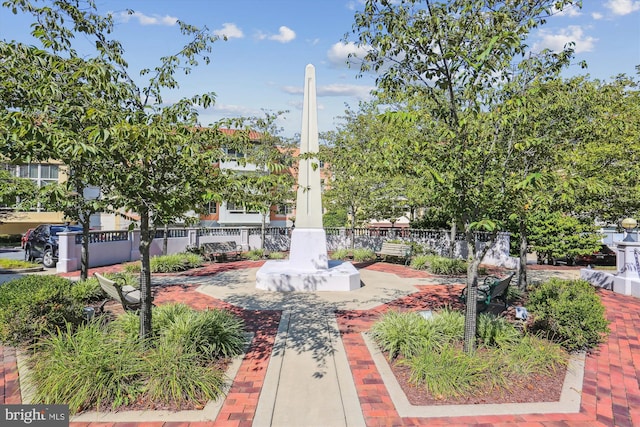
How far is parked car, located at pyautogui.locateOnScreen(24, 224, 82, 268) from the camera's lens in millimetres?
15734

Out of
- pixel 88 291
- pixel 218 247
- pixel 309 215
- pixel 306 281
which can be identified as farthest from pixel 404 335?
pixel 218 247

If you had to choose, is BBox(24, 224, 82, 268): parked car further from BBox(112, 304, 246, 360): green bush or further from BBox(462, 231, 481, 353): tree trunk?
BBox(462, 231, 481, 353): tree trunk

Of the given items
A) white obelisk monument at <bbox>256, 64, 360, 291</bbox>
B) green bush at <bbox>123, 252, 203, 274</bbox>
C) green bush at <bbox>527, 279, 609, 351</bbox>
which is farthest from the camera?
green bush at <bbox>123, 252, 203, 274</bbox>

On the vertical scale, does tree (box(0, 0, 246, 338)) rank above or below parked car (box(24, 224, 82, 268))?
above

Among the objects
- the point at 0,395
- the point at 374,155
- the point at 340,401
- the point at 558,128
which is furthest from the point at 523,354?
the point at 0,395

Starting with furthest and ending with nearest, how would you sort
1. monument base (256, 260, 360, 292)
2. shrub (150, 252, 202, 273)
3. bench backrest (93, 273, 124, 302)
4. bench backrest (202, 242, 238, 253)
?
bench backrest (202, 242, 238, 253) → shrub (150, 252, 202, 273) → monument base (256, 260, 360, 292) → bench backrest (93, 273, 124, 302)

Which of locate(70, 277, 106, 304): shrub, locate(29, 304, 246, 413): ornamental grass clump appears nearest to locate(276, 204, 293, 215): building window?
locate(70, 277, 106, 304): shrub

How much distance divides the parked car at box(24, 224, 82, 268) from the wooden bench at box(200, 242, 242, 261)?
5.63 meters

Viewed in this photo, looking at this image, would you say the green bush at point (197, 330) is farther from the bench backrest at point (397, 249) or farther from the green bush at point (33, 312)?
the bench backrest at point (397, 249)

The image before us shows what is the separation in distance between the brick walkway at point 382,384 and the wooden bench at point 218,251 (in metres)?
9.29

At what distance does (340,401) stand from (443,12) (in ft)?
17.8

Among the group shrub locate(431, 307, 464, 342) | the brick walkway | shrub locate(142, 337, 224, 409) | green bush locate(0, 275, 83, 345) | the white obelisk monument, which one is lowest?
the brick walkway

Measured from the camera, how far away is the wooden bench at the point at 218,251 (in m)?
17.3

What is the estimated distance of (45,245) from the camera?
52.9ft
